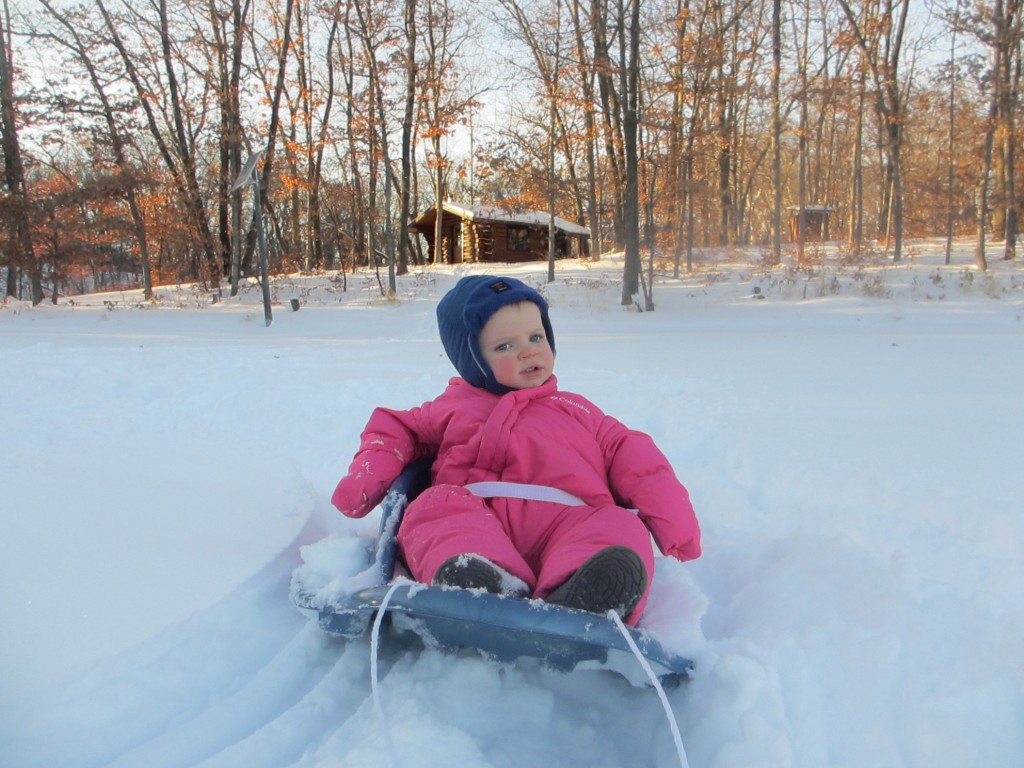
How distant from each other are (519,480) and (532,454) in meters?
0.09

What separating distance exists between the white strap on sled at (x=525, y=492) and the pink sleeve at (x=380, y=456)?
335 mm

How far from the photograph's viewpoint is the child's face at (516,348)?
223cm

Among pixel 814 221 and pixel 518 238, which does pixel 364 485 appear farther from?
pixel 814 221

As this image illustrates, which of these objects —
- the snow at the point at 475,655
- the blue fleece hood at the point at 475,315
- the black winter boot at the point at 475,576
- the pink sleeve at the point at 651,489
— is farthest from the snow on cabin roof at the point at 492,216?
the black winter boot at the point at 475,576

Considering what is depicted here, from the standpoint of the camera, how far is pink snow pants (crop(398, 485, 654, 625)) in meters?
1.60

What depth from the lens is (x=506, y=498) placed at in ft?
6.28

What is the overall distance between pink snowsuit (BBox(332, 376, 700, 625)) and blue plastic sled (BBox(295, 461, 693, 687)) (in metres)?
0.13

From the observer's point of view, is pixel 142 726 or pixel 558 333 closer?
pixel 142 726

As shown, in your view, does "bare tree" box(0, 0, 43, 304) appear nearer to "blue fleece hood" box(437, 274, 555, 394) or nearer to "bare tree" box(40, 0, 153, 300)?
"bare tree" box(40, 0, 153, 300)

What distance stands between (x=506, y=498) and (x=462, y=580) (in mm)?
434

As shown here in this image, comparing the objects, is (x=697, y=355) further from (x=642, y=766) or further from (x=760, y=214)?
(x=760, y=214)

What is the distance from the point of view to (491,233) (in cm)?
2497

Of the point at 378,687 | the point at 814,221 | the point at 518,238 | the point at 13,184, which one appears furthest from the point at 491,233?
the point at 378,687

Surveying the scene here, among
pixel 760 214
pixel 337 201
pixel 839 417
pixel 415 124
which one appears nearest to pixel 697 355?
pixel 839 417
